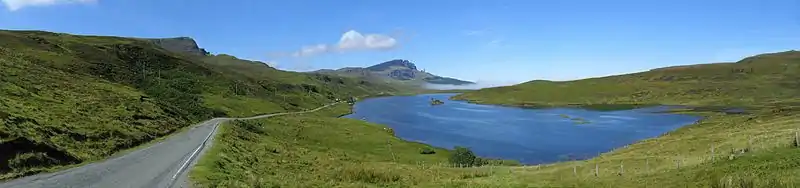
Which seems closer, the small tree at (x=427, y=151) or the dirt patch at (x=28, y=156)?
the dirt patch at (x=28, y=156)

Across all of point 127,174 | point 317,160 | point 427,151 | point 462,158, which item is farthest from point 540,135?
point 127,174

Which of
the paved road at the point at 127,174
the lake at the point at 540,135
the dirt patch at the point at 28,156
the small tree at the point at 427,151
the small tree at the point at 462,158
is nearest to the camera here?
the paved road at the point at 127,174

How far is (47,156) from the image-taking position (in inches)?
1596

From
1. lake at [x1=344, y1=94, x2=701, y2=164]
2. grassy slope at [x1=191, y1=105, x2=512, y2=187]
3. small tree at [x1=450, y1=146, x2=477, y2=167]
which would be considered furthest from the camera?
lake at [x1=344, y1=94, x2=701, y2=164]

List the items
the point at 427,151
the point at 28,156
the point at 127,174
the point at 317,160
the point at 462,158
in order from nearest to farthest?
the point at 127,174 → the point at 28,156 → the point at 317,160 → the point at 462,158 → the point at 427,151

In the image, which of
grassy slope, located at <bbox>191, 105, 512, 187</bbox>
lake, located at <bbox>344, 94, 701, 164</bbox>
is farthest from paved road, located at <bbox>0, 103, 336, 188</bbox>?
lake, located at <bbox>344, 94, 701, 164</bbox>

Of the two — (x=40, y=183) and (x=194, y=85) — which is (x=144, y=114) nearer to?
(x=40, y=183)

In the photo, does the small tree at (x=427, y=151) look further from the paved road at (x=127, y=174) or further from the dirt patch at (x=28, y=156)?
the dirt patch at (x=28, y=156)

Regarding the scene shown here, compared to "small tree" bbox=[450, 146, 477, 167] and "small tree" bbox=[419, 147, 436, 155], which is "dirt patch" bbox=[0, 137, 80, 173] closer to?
"small tree" bbox=[450, 146, 477, 167]

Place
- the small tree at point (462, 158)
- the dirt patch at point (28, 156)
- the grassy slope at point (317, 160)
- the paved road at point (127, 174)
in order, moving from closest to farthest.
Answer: the paved road at point (127, 174)
the dirt patch at point (28, 156)
the grassy slope at point (317, 160)
the small tree at point (462, 158)

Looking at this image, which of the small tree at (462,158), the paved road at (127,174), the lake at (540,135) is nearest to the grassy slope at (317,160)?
the paved road at (127,174)

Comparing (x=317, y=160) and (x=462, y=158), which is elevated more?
(x=317, y=160)

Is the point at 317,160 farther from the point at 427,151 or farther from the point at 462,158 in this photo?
the point at 427,151

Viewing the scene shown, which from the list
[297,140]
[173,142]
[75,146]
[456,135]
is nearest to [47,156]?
[75,146]
